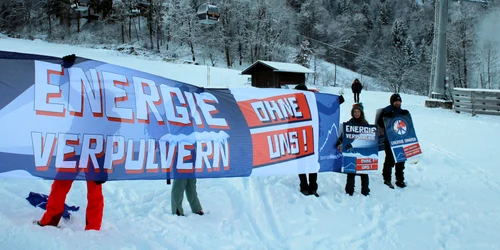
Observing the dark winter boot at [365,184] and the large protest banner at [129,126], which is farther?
the dark winter boot at [365,184]

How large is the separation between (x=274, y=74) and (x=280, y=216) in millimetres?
31017

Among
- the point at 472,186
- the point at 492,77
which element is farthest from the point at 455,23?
the point at 472,186

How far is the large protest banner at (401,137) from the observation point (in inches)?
268

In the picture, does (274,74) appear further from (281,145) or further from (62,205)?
(62,205)

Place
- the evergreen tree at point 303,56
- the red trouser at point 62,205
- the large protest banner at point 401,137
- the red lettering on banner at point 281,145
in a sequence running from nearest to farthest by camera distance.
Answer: the red trouser at point 62,205 < the red lettering on banner at point 281,145 < the large protest banner at point 401,137 < the evergreen tree at point 303,56

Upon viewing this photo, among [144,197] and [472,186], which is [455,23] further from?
[144,197]

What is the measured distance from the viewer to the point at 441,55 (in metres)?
22.1

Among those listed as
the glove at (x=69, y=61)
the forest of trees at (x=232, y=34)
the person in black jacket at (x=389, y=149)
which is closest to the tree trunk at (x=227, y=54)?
the forest of trees at (x=232, y=34)

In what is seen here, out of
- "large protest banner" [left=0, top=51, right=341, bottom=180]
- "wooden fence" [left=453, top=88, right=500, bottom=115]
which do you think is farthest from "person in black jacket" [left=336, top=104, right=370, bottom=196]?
"wooden fence" [left=453, top=88, right=500, bottom=115]

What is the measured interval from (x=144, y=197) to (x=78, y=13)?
6290 centimetres

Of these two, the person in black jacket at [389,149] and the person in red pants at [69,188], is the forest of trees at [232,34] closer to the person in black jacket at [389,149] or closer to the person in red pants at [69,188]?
the person in black jacket at [389,149]

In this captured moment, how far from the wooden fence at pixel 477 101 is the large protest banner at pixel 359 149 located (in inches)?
515

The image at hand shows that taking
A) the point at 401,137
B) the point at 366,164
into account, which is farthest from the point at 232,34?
the point at 366,164

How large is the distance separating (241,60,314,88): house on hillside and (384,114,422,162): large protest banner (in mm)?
27680
